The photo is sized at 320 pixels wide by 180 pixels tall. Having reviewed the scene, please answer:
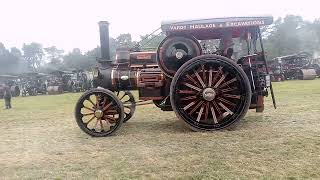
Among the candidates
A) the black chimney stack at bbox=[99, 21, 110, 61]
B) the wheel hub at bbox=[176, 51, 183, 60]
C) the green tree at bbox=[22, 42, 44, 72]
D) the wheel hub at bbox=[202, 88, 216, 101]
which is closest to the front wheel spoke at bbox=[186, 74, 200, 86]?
the wheel hub at bbox=[202, 88, 216, 101]

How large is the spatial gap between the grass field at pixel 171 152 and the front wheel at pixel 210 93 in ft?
1.06

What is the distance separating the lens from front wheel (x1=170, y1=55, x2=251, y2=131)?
7.49 m

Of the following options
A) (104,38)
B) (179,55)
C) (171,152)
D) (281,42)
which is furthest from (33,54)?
(171,152)

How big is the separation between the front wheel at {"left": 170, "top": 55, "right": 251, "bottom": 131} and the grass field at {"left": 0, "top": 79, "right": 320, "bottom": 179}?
1.06 ft

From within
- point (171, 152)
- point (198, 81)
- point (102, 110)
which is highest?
point (198, 81)

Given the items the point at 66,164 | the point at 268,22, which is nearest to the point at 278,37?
the point at 268,22

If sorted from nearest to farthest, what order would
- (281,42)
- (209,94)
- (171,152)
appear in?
(171,152) → (209,94) → (281,42)

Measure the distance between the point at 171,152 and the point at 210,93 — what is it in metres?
1.92

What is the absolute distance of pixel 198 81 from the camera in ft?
25.0

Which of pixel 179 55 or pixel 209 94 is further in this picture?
pixel 179 55

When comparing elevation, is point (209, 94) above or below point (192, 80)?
below

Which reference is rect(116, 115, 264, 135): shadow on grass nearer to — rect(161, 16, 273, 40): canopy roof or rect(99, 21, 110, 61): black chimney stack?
rect(99, 21, 110, 61): black chimney stack

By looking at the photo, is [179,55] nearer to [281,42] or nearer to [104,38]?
[104,38]

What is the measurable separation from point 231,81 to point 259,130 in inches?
41.1
